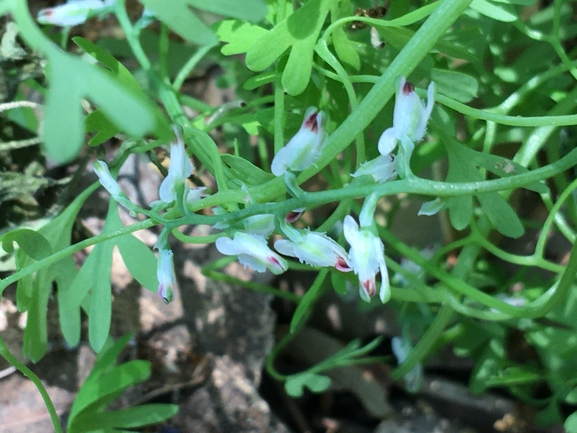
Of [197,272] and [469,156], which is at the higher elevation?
[469,156]

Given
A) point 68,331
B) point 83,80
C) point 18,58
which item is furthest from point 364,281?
point 18,58

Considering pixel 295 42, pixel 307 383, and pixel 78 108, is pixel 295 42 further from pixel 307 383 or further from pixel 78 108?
pixel 307 383

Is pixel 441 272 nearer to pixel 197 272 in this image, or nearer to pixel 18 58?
pixel 197 272

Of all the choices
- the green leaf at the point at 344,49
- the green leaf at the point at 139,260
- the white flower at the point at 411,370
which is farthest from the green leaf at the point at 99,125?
the white flower at the point at 411,370

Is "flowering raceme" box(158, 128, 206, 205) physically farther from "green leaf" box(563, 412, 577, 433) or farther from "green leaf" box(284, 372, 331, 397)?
"green leaf" box(563, 412, 577, 433)

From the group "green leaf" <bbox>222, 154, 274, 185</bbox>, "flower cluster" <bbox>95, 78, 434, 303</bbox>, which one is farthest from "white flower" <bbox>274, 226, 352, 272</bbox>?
"green leaf" <bbox>222, 154, 274, 185</bbox>
